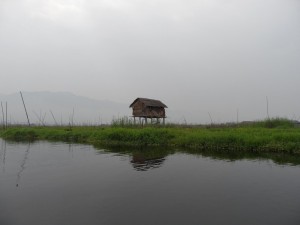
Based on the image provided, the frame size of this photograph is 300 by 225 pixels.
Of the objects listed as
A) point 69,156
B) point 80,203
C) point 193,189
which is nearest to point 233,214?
point 193,189

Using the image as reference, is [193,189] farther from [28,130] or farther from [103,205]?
[28,130]

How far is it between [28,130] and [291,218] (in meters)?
29.6

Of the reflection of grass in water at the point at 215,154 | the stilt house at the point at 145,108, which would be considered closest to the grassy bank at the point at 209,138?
the reflection of grass in water at the point at 215,154

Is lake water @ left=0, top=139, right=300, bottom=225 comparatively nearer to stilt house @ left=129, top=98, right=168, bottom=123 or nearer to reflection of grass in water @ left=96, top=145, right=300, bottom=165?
reflection of grass in water @ left=96, top=145, right=300, bottom=165

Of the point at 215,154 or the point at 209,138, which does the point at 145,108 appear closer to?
the point at 209,138

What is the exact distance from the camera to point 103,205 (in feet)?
24.7

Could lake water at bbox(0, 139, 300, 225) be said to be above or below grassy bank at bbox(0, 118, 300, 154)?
below

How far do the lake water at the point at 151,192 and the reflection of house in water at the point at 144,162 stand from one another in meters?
0.05

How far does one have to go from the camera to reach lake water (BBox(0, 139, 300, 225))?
6691mm

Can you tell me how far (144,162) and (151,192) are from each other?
15.6ft

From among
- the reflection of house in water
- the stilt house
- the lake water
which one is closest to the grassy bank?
the lake water

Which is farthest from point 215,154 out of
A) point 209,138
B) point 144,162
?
point 144,162

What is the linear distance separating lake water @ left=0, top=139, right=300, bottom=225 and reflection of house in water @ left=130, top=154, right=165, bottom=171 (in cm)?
5

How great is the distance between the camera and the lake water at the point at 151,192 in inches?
263
